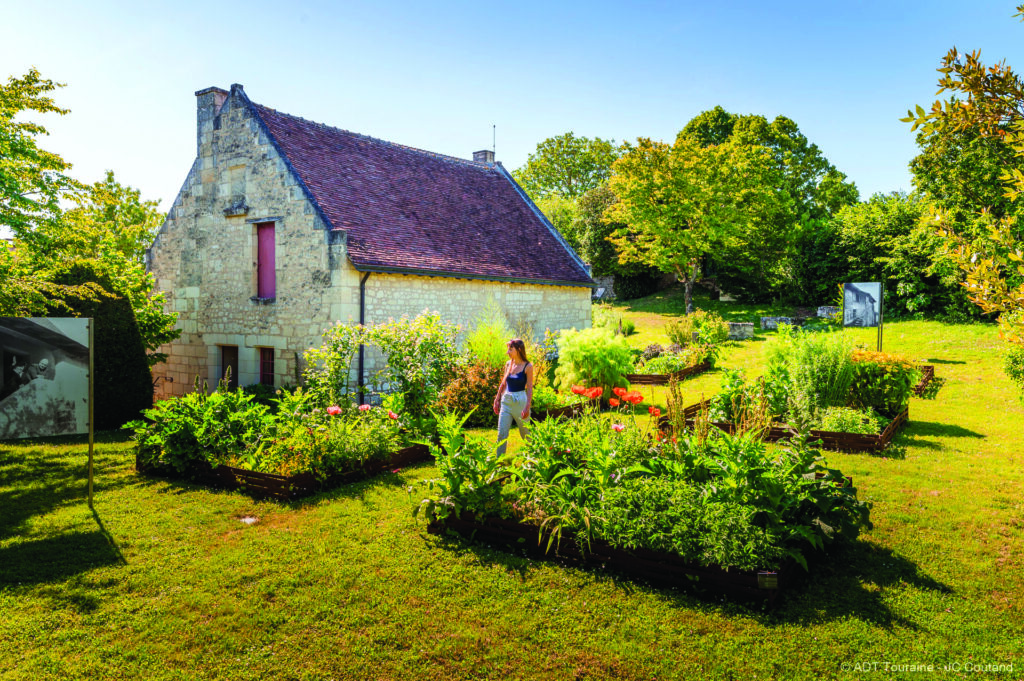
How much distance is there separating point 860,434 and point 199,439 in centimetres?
933

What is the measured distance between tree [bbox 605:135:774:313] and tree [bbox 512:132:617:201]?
21635 mm

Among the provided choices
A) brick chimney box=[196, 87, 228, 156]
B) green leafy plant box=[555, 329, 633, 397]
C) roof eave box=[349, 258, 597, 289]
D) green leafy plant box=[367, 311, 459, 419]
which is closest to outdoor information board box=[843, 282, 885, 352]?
green leafy plant box=[555, 329, 633, 397]

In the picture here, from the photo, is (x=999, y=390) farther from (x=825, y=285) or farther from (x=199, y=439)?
(x=199, y=439)

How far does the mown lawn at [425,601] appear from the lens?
12.9ft

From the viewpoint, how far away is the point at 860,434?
337 inches

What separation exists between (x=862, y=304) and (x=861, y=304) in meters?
0.02

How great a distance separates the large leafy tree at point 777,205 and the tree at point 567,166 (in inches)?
436

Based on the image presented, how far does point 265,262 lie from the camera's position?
46.1 ft

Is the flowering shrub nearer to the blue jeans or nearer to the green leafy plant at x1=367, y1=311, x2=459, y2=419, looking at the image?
the blue jeans

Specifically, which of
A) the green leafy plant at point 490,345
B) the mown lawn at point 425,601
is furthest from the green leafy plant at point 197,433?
the green leafy plant at point 490,345

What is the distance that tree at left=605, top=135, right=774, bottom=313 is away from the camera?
25062 millimetres

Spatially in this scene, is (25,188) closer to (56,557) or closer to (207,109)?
(207,109)

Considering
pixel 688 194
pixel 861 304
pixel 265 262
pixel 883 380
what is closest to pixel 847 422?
pixel 883 380

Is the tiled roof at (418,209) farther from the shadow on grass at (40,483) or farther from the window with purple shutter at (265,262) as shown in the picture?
the shadow on grass at (40,483)
